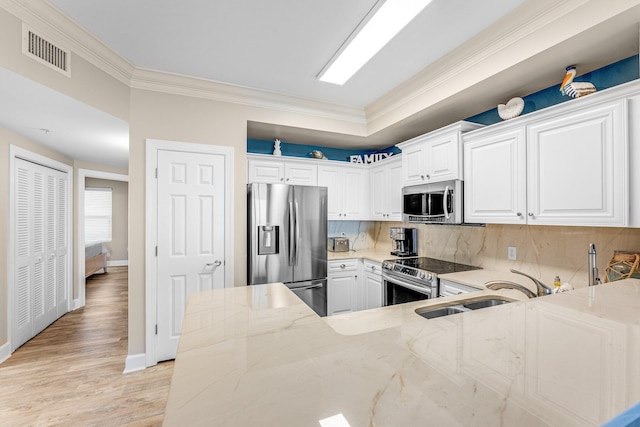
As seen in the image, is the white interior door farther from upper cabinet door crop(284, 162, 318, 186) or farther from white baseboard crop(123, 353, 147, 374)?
upper cabinet door crop(284, 162, 318, 186)

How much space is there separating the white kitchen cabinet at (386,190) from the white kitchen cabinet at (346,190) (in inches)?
4.5

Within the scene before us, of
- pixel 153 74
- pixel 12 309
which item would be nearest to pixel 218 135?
pixel 153 74

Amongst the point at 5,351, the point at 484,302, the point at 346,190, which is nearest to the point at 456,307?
the point at 484,302

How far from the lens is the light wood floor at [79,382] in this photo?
6.85 ft

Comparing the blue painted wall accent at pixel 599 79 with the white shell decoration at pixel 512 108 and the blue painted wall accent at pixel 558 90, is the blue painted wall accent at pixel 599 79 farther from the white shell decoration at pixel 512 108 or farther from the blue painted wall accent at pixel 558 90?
the white shell decoration at pixel 512 108

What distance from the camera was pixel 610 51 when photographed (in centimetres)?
183

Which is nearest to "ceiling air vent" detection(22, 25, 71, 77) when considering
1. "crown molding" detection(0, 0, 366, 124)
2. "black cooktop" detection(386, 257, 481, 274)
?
"crown molding" detection(0, 0, 366, 124)

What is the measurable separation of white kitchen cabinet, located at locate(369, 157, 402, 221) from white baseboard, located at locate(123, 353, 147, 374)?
118 inches

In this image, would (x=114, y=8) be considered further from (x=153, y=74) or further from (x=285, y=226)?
(x=285, y=226)

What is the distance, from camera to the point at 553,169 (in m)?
1.96

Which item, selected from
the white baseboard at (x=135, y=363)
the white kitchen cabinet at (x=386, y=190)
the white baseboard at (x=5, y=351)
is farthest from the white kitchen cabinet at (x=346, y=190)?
the white baseboard at (x=5, y=351)

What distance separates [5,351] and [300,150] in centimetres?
381

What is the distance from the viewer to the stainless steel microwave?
2631 mm

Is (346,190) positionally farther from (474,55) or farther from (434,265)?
(474,55)
